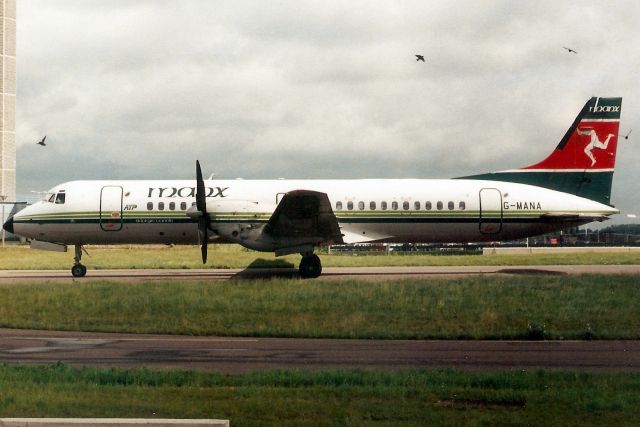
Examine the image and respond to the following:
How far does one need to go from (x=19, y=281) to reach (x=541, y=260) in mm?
25416

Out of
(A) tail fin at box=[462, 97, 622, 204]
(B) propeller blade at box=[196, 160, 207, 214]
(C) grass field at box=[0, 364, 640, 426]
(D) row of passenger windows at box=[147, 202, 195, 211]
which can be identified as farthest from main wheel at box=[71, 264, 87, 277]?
(A) tail fin at box=[462, 97, 622, 204]

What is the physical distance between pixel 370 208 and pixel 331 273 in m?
3.81

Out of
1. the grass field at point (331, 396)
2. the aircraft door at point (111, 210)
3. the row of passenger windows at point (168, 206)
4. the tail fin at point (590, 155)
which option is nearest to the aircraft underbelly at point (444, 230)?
the tail fin at point (590, 155)

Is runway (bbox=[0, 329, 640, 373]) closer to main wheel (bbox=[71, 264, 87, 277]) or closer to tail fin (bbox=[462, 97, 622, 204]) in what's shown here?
main wheel (bbox=[71, 264, 87, 277])

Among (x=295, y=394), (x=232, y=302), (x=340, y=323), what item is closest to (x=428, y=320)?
(x=340, y=323)

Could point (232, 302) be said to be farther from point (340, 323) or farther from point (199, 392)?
point (199, 392)

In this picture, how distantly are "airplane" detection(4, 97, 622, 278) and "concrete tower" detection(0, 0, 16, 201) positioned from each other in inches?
3210

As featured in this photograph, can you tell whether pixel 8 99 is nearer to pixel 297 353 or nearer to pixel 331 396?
pixel 297 353

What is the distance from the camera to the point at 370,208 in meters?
27.8

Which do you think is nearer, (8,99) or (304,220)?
(304,220)

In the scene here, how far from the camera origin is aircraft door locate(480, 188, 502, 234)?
27734mm

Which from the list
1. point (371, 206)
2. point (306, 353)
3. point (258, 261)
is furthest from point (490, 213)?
Result: point (306, 353)

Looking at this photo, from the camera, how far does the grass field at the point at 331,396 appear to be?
841cm

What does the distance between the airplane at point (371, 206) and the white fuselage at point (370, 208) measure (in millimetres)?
43
